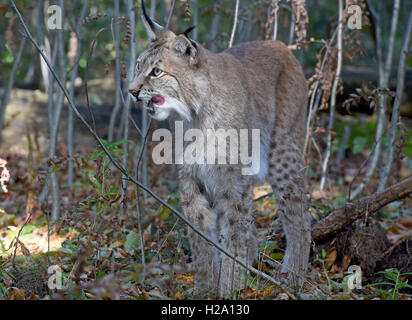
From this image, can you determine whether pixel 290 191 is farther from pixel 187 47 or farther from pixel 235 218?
pixel 187 47

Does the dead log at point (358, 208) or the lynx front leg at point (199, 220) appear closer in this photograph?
the lynx front leg at point (199, 220)

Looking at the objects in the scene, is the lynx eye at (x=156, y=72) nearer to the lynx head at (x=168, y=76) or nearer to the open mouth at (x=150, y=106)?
the lynx head at (x=168, y=76)

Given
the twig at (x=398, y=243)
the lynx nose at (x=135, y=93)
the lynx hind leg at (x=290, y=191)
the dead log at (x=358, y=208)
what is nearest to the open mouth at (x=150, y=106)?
the lynx nose at (x=135, y=93)

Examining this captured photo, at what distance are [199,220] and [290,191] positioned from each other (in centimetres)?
84

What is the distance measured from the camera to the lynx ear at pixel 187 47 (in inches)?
144

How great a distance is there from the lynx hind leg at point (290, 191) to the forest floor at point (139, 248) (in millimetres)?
171

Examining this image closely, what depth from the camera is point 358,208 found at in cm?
431

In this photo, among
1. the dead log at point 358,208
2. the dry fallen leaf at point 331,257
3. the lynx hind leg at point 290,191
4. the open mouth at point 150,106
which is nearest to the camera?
the open mouth at point 150,106

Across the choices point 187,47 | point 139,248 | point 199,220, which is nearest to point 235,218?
point 199,220

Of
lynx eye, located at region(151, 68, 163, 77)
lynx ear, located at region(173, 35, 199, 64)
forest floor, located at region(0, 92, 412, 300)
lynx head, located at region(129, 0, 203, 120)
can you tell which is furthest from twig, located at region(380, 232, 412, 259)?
lynx eye, located at region(151, 68, 163, 77)

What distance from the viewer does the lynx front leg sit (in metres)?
4.00

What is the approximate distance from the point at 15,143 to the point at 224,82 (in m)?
5.49
